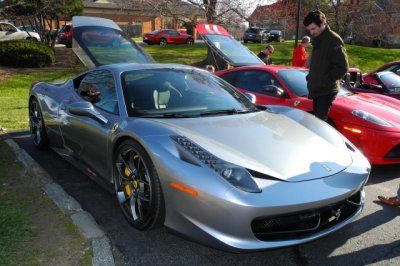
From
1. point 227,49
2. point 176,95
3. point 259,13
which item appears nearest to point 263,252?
point 176,95

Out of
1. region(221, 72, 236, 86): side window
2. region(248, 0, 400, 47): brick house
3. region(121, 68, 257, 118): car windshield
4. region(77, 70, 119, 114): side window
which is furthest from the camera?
region(248, 0, 400, 47): brick house

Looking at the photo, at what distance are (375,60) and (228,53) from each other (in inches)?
666

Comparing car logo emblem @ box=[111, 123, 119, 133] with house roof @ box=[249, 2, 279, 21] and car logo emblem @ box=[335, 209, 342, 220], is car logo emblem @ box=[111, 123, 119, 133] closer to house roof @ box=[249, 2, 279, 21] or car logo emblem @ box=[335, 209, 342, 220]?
car logo emblem @ box=[335, 209, 342, 220]

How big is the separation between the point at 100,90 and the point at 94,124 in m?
0.48

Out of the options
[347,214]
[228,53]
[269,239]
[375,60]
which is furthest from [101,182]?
[375,60]

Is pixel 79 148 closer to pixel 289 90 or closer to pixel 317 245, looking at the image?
pixel 317 245

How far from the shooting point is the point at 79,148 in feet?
13.6

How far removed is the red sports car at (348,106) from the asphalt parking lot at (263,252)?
3.31ft

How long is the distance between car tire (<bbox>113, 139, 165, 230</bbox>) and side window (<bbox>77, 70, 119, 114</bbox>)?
512mm

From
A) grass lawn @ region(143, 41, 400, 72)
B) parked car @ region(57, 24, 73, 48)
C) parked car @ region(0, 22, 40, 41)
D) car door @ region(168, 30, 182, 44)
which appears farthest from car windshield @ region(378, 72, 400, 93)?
car door @ region(168, 30, 182, 44)

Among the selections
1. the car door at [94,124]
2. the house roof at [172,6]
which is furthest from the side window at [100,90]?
the house roof at [172,6]

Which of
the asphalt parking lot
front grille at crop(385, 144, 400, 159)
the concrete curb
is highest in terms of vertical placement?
front grille at crop(385, 144, 400, 159)

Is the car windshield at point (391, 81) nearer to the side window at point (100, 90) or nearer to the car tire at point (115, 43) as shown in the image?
the car tire at point (115, 43)

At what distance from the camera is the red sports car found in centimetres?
475
